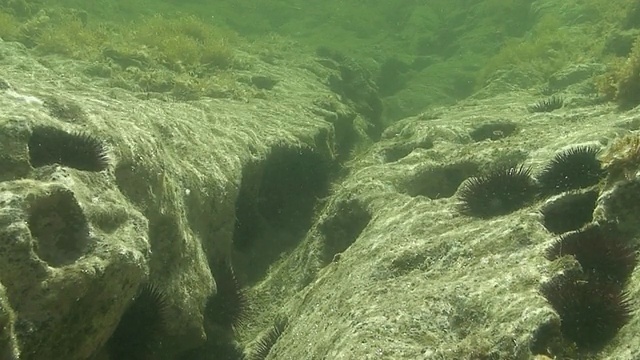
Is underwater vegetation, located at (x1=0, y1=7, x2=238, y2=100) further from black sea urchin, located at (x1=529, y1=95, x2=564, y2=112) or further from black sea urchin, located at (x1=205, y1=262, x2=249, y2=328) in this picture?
black sea urchin, located at (x1=529, y1=95, x2=564, y2=112)

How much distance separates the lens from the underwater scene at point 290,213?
4387 millimetres

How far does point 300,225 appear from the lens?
A: 10.2m

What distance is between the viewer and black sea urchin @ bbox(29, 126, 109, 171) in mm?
5379

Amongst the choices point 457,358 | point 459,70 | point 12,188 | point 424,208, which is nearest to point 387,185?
point 424,208

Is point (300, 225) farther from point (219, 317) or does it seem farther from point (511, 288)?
point (511, 288)

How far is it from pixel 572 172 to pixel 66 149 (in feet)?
Result: 17.5

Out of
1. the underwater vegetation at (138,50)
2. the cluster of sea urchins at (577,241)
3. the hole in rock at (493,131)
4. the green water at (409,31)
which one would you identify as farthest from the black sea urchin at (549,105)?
the underwater vegetation at (138,50)

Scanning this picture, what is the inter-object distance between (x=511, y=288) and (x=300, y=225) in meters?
5.81

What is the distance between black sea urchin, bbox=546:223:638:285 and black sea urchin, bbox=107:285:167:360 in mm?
3886

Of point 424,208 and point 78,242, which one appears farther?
point 424,208

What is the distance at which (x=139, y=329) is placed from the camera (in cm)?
542

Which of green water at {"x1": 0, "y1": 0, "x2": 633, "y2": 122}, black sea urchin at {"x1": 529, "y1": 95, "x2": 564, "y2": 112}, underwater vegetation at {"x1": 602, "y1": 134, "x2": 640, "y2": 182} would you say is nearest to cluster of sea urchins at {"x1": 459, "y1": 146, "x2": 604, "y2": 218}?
underwater vegetation at {"x1": 602, "y1": 134, "x2": 640, "y2": 182}

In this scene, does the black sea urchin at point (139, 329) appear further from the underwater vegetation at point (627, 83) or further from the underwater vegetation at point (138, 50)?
the underwater vegetation at point (627, 83)

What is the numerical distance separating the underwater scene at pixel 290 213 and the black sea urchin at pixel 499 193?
27 mm
